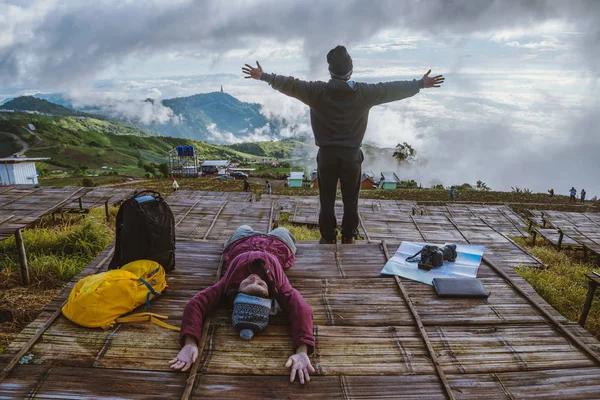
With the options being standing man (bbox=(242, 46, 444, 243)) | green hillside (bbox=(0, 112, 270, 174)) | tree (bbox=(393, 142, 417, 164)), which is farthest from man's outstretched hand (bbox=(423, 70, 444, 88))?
tree (bbox=(393, 142, 417, 164))

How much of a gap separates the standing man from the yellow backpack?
2.77m

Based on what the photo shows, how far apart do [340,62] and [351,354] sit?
3.40 m

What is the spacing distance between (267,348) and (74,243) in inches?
230

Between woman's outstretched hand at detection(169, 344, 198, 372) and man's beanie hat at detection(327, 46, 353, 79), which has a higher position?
man's beanie hat at detection(327, 46, 353, 79)

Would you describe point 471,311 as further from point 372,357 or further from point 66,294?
point 66,294

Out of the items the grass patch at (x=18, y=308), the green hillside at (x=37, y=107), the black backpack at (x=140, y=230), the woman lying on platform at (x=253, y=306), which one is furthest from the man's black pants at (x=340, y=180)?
the green hillside at (x=37, y=107)

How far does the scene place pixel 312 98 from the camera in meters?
4.61

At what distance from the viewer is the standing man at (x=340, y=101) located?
4.50 metres

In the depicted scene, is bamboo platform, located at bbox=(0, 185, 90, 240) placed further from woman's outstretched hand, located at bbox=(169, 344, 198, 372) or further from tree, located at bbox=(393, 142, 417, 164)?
tree, located at bbox=(393, 142, 417, 164)

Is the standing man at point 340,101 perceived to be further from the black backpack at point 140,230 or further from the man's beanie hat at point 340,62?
the black backpack at point 140,230

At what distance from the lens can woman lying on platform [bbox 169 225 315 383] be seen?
2676 millimetres

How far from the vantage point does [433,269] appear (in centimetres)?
436

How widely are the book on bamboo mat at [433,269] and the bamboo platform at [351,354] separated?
300 millimetres

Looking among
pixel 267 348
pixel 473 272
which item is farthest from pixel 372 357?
pixel 473 272
